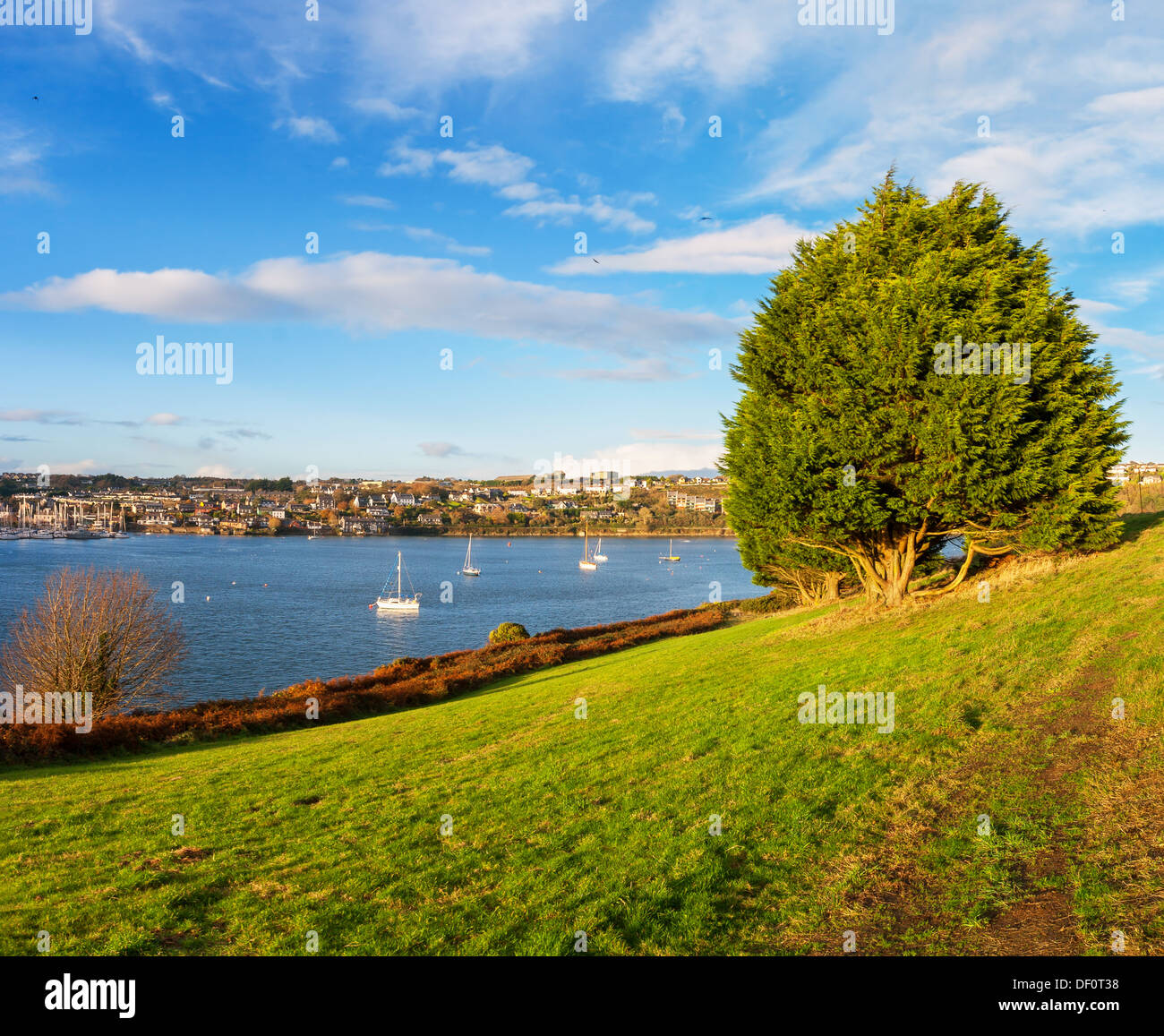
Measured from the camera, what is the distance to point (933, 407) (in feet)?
62.4

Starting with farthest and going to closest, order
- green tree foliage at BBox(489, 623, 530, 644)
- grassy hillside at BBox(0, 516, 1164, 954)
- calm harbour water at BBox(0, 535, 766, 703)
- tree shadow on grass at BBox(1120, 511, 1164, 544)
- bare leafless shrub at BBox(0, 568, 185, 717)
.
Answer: calm harbour water at BBox(0, 535, 766, 703) < green tree foliage at BBox(489, 623, 530, 644) < bare leafless shrub at BBox(0, 568, 185, 717) < tree shadow on grass at BBox(1120, 511, 1164, 544) < grassy hillside at BBox(0, 516, 1164, 954)

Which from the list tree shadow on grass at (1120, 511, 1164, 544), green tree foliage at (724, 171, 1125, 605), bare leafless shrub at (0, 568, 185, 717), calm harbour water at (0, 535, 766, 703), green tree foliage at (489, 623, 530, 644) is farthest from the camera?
calm harbour water at (0, 535, 766, 703)

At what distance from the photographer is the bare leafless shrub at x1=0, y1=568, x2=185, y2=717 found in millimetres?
27031

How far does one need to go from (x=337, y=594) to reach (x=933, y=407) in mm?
78981

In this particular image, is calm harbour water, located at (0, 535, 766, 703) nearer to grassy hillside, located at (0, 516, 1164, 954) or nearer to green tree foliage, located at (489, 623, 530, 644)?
green tree foliage, located at (489, 623, 530, 644)

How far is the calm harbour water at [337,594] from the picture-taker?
4791 centimetres

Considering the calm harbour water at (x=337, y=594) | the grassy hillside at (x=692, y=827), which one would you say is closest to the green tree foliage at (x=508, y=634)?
the calm harbour water at (x=337, y=594)

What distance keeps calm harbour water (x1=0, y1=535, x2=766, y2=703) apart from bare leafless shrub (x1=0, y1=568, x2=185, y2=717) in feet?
20.9

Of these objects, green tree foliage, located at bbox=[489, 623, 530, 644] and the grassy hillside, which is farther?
green tree foliage, located at bbox=[489, 623, 530, 644]

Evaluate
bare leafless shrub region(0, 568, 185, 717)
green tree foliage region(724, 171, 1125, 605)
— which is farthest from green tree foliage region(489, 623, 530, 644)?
green tree foliage region(724, 171, 1125, 605)

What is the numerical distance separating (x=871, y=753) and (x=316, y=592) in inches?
3314

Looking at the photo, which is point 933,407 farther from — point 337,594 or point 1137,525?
point 337,594
